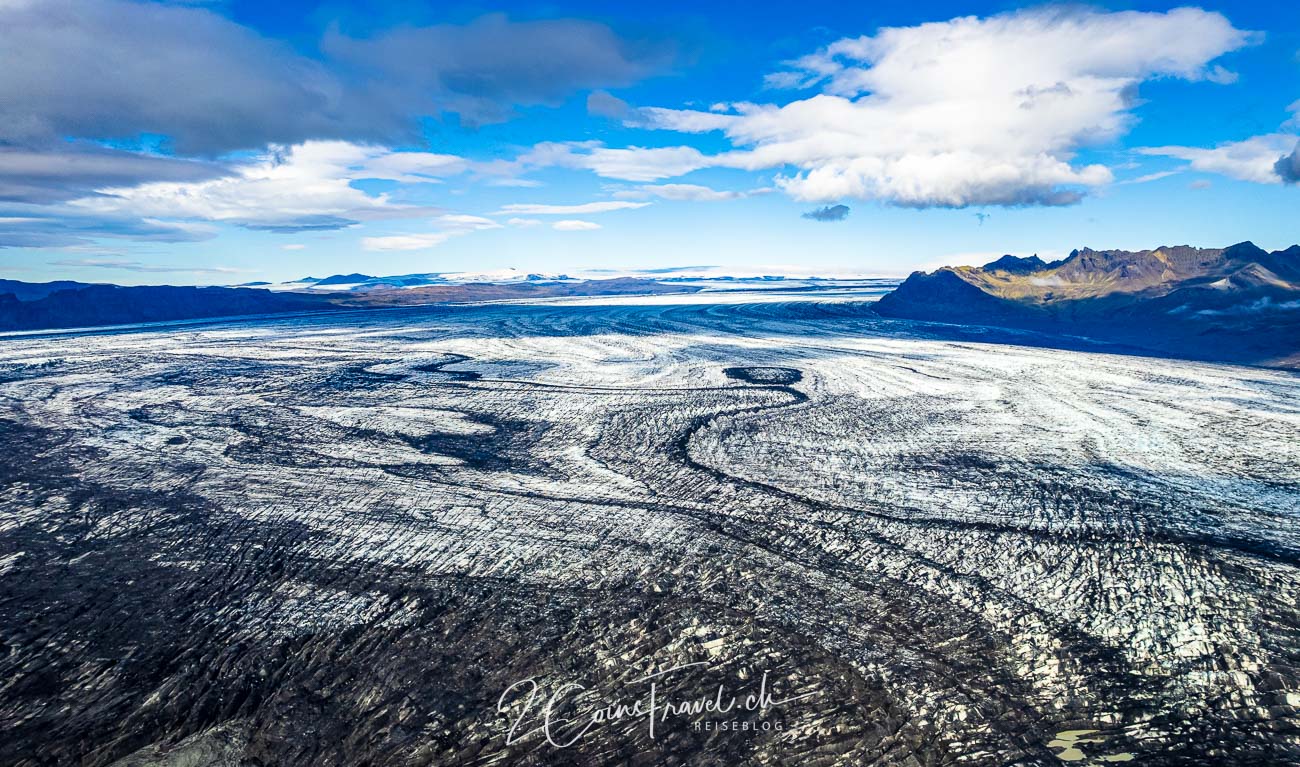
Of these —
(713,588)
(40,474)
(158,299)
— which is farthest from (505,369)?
(158,299)

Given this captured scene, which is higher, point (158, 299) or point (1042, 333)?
point (158, 299)

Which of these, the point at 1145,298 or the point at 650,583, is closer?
the point at 650,583

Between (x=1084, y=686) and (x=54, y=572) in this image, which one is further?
(x=54, y=572)

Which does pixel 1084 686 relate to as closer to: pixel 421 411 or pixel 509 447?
pixel 509 447

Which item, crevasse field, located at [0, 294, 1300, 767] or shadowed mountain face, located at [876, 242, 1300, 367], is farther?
shadowed mountain face, located at [876, 242, 1300, 367]
